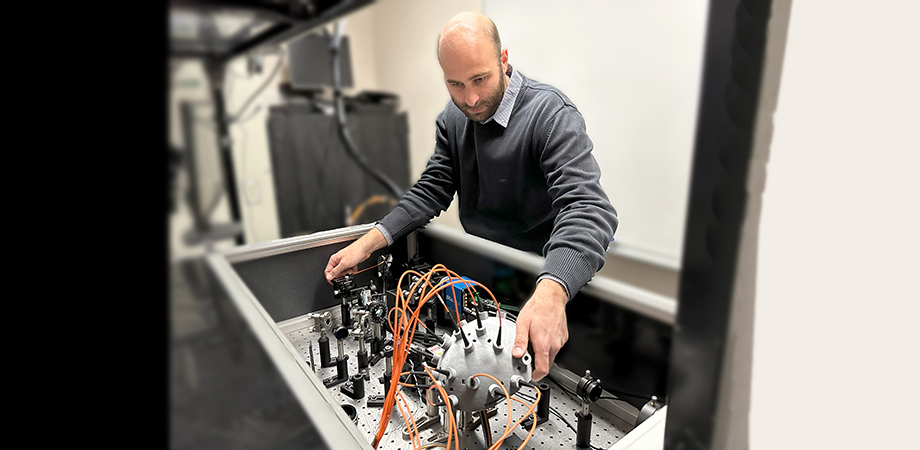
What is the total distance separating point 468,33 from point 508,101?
186mm

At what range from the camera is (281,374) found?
0.29 meters

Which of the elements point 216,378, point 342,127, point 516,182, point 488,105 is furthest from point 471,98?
point 216,378

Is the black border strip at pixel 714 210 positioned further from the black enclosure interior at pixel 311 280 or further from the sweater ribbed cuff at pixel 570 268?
the black enclosure interior at pixel 311 280

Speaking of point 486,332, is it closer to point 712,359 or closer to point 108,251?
point 712,359

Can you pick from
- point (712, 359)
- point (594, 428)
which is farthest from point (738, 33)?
point (594, 428)

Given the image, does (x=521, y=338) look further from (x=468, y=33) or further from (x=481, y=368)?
(x=468, y=33)

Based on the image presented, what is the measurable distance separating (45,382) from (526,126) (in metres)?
0.67

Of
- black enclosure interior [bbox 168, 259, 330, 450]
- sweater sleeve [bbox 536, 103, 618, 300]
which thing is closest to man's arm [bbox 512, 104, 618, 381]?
sweater sleeve [bbox 536, 103, 618, 300]

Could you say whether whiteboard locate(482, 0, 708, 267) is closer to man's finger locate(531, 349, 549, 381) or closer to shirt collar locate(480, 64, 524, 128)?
shirt collar locate(480, 64, 524, 128)

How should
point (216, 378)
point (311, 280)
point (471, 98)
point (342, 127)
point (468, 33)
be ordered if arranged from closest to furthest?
point (216, 378)
point (342, 127)
point (468, 33)
point (471, 98)
point (311, 280)

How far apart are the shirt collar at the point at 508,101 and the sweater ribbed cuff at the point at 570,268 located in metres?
0.26

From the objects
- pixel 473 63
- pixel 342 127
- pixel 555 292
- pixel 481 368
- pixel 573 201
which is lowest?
pixel 481 368

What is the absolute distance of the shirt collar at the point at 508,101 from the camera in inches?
29.4

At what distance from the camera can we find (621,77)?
34.7 inches
